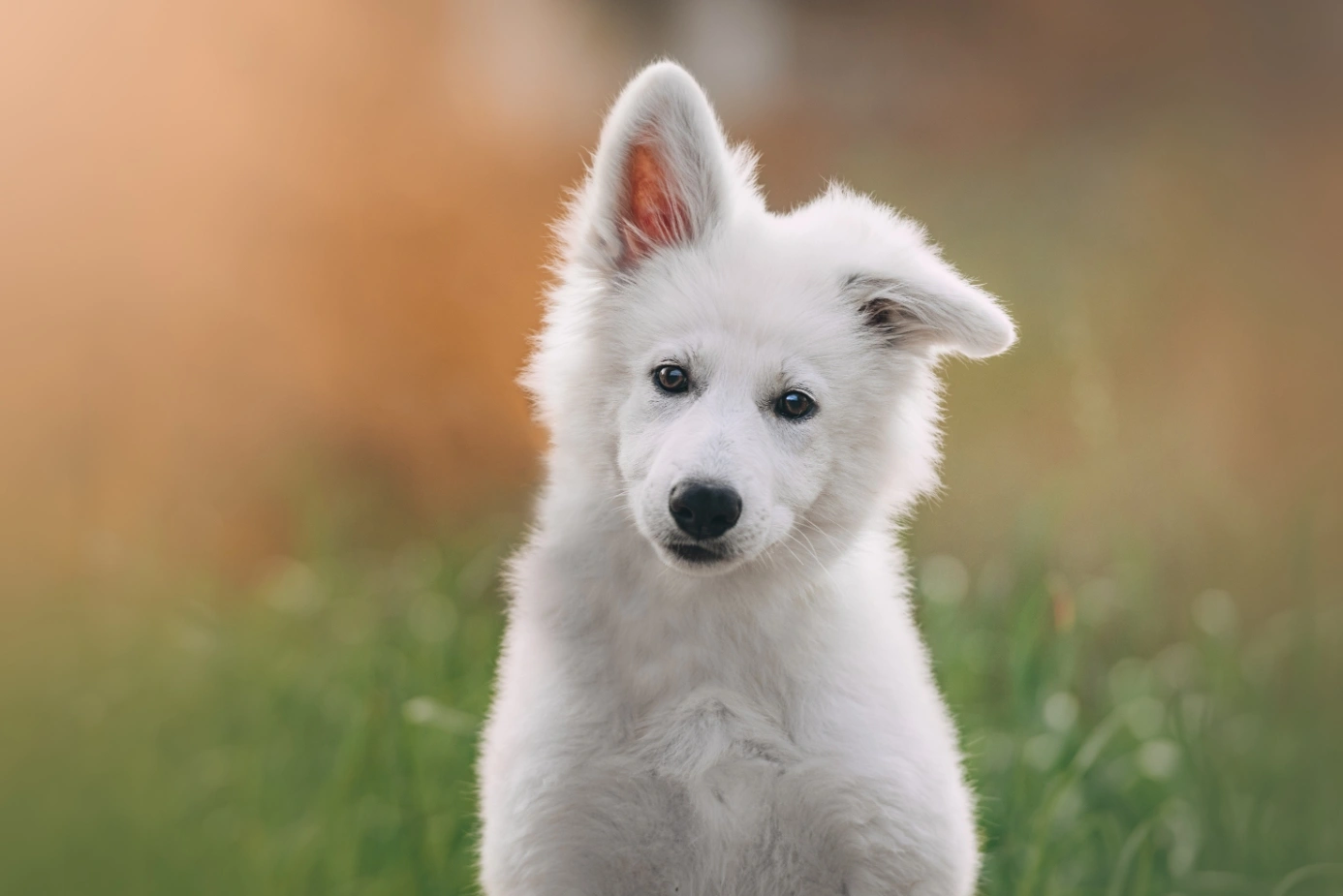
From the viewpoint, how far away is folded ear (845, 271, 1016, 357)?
1.41 meters

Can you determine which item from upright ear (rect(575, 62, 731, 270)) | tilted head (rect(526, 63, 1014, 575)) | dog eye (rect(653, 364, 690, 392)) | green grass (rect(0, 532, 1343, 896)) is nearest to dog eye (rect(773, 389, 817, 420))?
tilted head (rect(526, 63, 1014, 575))

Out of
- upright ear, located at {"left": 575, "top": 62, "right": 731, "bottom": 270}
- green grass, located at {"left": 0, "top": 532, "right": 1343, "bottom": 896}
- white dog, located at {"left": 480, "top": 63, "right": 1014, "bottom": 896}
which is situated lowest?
green grass, located at {"left": 0, "top": 532, "right": 1343, "bottom": 896}

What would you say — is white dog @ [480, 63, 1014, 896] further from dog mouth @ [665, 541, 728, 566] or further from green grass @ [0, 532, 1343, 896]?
green grass @ [0, 532, 1343, 896]

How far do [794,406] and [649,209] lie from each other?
0.35 m

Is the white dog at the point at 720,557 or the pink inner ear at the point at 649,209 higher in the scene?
the pink inner ear at the point at 649,209

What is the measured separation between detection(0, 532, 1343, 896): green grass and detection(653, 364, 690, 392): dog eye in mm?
890

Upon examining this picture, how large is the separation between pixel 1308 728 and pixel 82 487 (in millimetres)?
2533

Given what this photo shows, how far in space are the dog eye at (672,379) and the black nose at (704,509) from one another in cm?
18

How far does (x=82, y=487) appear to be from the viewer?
2.32m

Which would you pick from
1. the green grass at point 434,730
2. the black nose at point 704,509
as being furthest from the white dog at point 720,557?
the green grass at point 434,730

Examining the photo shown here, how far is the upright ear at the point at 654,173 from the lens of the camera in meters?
1.47

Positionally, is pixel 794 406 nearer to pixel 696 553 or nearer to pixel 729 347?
pixel 729 347

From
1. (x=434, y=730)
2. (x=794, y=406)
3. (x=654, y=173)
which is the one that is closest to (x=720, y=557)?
(x=794, y=406)

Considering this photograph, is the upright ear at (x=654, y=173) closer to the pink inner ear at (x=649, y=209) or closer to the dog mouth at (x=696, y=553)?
the pink inner ear at (x=649, y=209)
